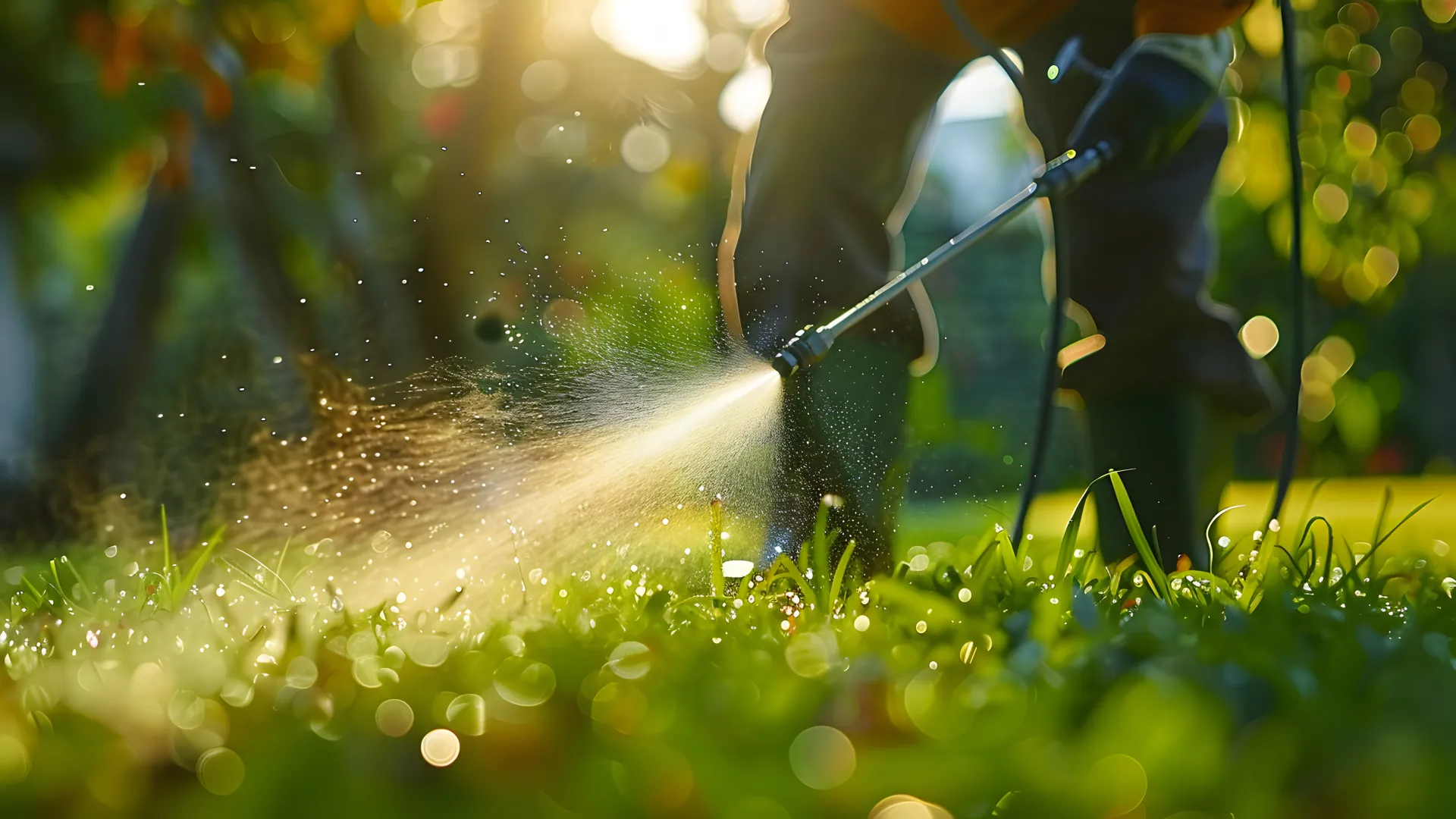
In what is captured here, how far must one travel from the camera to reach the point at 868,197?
7.38ft

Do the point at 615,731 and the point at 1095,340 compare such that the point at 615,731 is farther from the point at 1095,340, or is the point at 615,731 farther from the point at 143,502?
the point at 143,502

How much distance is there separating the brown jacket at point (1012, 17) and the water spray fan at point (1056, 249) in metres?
0.05

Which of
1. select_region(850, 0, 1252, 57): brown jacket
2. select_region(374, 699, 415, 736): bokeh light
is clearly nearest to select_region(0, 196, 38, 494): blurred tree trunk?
select_region(850, 0, 1252, 57): brown jacket

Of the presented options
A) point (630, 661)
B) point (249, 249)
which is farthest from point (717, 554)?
point (249, 249)

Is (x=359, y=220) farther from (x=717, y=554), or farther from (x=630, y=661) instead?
(x=630, y=661)

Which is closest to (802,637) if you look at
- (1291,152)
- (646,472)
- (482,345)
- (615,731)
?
(615,731)

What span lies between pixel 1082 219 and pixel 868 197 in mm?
431

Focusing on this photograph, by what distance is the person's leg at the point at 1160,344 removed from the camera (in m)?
2.25

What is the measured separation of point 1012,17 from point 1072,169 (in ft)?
1.83

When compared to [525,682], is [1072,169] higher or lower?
higher

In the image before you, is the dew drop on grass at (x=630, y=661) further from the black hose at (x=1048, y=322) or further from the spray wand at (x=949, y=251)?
the black hose at (x=1048, y=322)

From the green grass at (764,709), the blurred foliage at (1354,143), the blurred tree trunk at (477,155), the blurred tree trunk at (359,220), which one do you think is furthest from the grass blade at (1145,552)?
the blurred tree trunk at (477,155)

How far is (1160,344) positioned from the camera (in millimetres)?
2270

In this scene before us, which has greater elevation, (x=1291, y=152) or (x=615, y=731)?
(x=1291, y=152)
